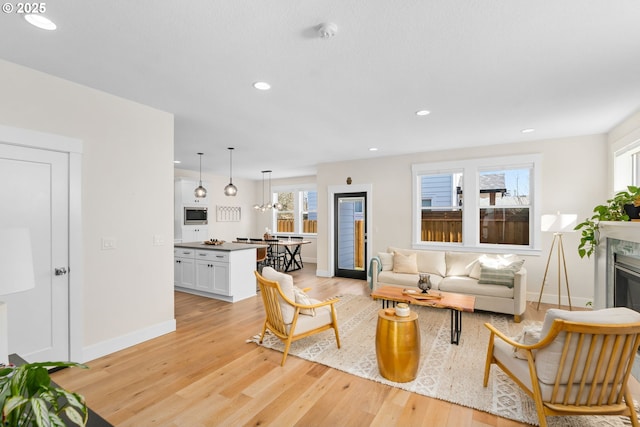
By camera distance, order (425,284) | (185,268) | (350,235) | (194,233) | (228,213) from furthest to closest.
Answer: (228,213), (194,233), (350,235), (185,268), (425,284)

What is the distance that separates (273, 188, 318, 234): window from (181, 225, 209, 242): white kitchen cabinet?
2494 millimetres

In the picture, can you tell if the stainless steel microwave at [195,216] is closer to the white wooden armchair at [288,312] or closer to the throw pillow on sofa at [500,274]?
the white wooden armchair at [288,312]

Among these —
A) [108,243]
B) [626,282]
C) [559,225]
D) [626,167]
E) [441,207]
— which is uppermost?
[626,167]

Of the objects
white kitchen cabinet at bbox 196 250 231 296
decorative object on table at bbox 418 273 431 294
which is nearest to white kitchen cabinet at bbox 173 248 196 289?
white kitchen cabinet at bbox 196 250 231 296

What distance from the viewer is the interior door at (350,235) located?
679 centimetres

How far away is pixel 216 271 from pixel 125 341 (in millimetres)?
1972

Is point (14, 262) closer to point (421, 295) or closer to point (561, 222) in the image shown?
point (421, 295)

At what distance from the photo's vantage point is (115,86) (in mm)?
2928

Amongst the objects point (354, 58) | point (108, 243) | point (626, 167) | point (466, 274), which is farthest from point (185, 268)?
point (626, 167)

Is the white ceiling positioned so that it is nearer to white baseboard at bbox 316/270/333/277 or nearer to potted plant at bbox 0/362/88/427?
potted plant at bbox 0/362/88/427

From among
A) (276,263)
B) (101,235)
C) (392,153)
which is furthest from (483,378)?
(276,263)

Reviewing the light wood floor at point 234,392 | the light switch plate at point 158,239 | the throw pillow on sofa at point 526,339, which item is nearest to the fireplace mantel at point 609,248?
the throw pillow on sofa at point 526,339

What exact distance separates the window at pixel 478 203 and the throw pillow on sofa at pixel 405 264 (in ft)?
2.82

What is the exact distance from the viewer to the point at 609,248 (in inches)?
131
